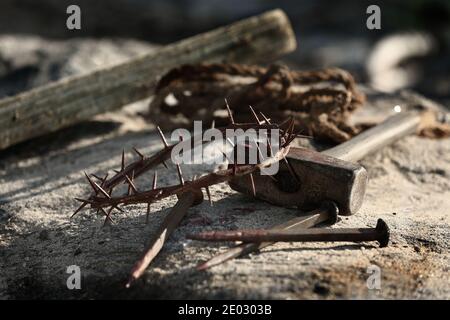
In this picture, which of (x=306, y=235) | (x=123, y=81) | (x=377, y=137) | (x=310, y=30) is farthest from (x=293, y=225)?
(x=310, y=30)

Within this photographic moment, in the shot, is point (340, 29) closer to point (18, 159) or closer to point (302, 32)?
point (302, 32)

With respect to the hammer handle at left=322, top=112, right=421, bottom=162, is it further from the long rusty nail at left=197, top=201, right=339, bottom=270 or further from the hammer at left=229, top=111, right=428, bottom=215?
the long rusty nail at left=197, top=201, right=339, bottom=270

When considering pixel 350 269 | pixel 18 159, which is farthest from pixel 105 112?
pixel 350 269

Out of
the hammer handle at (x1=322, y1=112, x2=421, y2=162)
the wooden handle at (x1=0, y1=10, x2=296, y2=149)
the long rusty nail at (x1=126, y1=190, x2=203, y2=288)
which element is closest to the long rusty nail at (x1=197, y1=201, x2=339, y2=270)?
the long rusty nail at (x1=126, y1=190, x2=203, y2=288)

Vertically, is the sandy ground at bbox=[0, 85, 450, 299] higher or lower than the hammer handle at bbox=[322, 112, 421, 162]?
lower

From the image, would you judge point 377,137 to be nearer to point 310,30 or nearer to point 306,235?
point 306,235
